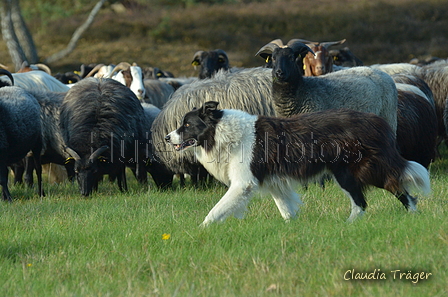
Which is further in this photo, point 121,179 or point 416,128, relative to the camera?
point 121,179

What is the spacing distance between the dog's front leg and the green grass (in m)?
0.13

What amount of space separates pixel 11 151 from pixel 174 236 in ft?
15.0

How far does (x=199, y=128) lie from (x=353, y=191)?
172 centimetres

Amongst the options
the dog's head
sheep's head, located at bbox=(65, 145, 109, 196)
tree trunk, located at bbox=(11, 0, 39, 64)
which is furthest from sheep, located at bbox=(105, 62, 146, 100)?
tree trunk, located at bbox=(11, 0, 39, 64)

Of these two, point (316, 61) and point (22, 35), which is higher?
point (316, 61)

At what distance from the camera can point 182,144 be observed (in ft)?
21.5

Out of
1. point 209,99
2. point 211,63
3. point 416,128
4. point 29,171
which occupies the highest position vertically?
point 209,99

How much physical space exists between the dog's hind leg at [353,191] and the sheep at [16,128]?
519 cm

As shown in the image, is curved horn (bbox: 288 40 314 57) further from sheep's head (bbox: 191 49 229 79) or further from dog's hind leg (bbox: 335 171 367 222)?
sheep's head (bbox: 191 49 229 79)

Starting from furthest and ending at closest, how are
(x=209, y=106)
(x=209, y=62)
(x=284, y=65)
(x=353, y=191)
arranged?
(x=209, y=62)
(x=284, y=65)
(x=209, y=106)
(x=353, y=191)

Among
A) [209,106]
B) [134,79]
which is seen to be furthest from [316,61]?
[209,106]

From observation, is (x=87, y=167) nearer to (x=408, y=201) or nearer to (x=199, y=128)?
(x=199, y=128)

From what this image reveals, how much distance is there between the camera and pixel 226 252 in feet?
16.4

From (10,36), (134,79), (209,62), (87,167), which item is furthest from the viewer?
(10,36)
